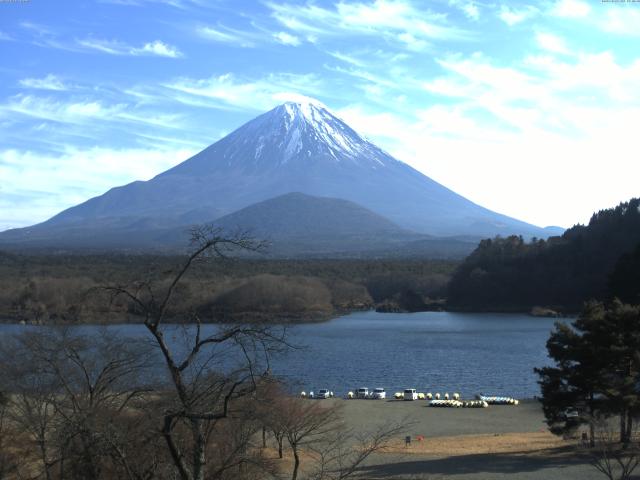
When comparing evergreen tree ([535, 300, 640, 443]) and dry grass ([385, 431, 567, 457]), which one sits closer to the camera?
evergreen tree ([535, 300, 640, 443])

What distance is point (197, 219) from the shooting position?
445ft

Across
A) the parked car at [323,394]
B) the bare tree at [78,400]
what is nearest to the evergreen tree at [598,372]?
the bare tree at [78,400]

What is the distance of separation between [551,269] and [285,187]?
103m

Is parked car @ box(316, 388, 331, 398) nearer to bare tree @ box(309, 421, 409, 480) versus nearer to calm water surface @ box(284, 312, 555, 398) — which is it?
calm water surface @ box(284, 312, 555, 398)

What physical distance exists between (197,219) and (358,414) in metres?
119

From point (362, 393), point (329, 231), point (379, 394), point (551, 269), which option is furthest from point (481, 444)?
point (329, 231)

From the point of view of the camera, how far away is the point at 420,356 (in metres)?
33.2

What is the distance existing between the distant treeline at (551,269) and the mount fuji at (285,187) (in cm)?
7416

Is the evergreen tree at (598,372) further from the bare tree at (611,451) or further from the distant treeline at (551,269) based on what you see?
the distant treeline at (551,269)

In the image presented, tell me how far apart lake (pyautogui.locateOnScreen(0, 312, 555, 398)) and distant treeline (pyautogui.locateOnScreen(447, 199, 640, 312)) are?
7973 millimetres

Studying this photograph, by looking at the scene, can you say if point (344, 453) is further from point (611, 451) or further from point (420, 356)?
point (420, 356)

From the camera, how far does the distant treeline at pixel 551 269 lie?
58.3 m

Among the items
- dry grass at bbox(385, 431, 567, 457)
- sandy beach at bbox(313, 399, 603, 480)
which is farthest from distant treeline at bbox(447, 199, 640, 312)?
dry grass at bbox(385, 431, 567, 457)

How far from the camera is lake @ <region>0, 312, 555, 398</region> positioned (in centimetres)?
2609
